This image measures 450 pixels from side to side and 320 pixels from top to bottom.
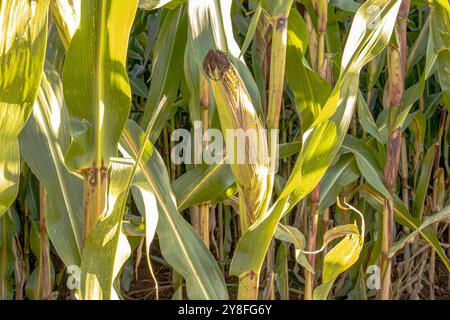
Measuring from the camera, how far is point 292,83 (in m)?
1.06

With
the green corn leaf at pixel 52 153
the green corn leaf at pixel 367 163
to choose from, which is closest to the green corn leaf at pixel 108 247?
the green corn leaf at pixel 52 153

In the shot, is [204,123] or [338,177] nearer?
[204,123]

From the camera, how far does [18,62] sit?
0.71m

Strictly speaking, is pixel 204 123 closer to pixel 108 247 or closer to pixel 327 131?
pixel 327 131

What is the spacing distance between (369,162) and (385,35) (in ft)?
1.31

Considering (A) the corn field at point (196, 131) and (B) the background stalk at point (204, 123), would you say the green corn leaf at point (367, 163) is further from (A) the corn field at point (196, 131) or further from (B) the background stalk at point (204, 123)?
(B) the background stalk at point (204, 123)

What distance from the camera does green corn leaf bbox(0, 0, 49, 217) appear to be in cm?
70

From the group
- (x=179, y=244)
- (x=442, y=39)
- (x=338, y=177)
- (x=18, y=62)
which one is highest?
(x=442, y=39)

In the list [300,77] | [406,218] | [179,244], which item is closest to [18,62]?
[179,244]

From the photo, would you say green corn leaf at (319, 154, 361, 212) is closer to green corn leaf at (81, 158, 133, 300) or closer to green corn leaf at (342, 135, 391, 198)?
green corn leaf at (342, 135, 391, 198)

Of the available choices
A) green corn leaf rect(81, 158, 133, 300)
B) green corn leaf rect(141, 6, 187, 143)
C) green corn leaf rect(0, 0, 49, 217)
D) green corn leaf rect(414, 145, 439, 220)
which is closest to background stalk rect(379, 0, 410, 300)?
green corn leaf rect(414, 145, 439, 220)

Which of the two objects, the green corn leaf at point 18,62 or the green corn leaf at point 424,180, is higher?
the green corn leaf at point 18,62

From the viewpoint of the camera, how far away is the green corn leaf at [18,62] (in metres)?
0.70
